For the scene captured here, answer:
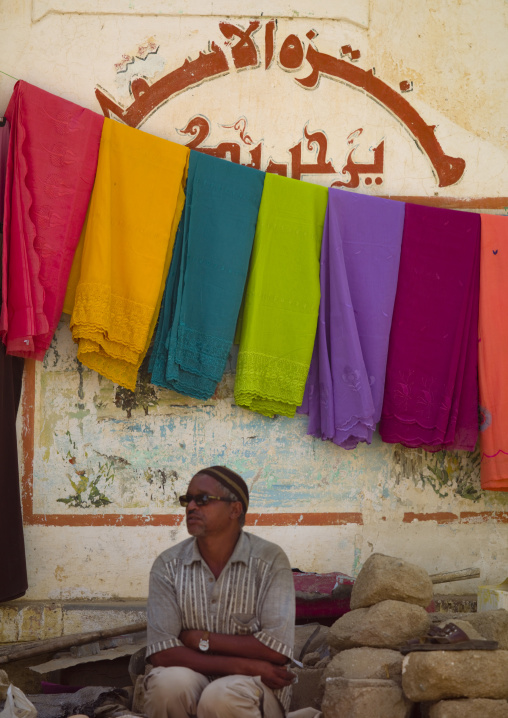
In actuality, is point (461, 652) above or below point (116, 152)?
below

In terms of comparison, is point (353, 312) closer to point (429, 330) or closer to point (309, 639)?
point (429, 330)

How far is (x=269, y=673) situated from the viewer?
3.07 meters

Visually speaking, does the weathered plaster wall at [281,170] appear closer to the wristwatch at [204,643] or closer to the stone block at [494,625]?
the stone block at [494,625]

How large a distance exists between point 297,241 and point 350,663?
2197mm

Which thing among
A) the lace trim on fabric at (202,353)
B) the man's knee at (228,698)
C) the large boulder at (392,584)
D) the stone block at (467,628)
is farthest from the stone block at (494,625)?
the lace trim on fabric at (202,353)

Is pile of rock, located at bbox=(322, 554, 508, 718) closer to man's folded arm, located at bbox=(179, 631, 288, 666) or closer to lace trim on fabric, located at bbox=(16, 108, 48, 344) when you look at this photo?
man's folded arm, located at bbox=(179, 631, 288, 666)

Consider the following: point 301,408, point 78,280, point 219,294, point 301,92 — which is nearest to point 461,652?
point 301,408

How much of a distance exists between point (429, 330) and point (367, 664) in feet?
6.41

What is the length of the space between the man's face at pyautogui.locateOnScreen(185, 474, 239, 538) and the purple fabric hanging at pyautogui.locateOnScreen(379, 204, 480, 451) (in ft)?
5.62

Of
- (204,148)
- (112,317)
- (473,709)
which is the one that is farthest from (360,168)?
(473,709)

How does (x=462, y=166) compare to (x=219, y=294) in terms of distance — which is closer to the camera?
(x=219, y=294)

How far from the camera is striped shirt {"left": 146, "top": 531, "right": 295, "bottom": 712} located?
3.15 m

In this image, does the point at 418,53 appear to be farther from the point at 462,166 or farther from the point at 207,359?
the point at 207,359

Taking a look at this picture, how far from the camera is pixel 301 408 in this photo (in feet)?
15.5
